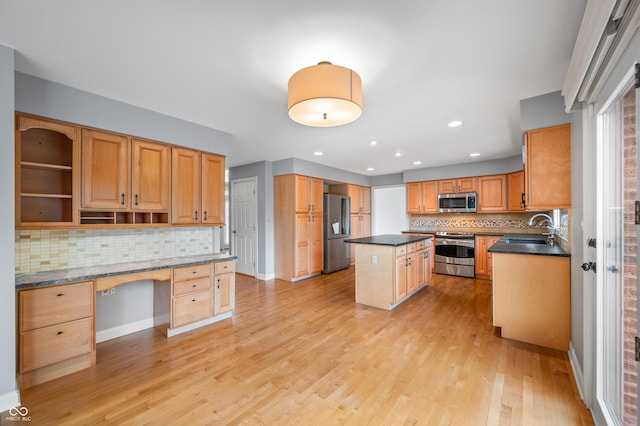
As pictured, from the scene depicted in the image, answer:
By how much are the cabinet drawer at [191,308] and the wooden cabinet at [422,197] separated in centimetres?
518

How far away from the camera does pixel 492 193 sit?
5703 mm

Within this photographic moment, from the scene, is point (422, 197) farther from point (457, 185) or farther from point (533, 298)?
point (533, 298)

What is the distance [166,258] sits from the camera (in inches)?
131

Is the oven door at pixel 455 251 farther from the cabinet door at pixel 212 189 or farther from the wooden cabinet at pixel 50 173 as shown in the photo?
the wooden cabinet at pixel 50 173

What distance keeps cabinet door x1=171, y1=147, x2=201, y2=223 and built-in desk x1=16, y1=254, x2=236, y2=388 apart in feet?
1.98

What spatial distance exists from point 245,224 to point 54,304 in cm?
373

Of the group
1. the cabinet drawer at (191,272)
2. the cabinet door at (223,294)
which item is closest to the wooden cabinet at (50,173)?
the cabinet drawer at (191,272)

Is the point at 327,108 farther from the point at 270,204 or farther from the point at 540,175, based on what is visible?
the point at 270,204

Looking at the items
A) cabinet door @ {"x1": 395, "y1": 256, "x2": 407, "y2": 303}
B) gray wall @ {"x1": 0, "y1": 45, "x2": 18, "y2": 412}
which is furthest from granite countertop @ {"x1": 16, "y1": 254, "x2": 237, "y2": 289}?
cabinet door @ {"x1": 395, "y1": 256, "x2": 407, "y2": 303}

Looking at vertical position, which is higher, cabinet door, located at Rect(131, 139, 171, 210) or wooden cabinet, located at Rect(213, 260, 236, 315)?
cabinet door, located at Rect(131, 139, 171, 210)

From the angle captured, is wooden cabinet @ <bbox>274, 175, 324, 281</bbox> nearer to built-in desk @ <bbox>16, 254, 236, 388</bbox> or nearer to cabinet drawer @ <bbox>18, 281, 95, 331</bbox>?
built-in desk @ <bbox>16, 254, 236, 388</bbox>

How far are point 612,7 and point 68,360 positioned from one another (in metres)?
4.08

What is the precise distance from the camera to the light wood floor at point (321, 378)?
1753mm

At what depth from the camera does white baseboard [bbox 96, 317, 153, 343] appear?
9.21 ft
